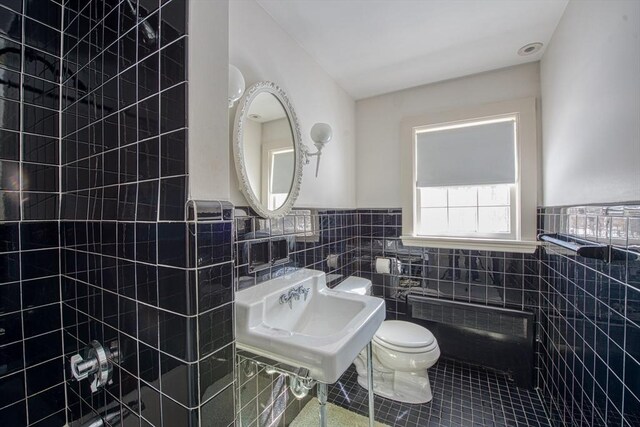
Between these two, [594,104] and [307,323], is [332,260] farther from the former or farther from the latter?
[594,104]

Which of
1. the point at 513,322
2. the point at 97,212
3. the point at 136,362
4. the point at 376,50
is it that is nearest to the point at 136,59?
the point at 97,212

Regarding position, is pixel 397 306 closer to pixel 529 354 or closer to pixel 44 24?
pixel 529 354

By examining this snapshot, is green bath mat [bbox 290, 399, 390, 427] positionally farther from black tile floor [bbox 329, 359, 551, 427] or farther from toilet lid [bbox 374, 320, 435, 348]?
toilet lid [bbox 374, 320, 435, 348]

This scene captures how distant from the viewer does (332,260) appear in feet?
6.62

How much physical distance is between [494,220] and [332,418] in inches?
74.2

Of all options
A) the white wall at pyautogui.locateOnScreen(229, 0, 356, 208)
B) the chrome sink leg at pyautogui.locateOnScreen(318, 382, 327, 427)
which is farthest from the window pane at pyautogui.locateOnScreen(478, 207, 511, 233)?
the chrome sink leg at pyautogui.locateOnScreen(318, 382, 327, 427)

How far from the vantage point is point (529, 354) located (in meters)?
1.90

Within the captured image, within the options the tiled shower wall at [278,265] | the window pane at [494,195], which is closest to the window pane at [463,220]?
the window pane at [494,195]

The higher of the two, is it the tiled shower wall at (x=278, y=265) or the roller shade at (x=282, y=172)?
the roller shade at (x=282, y=172)

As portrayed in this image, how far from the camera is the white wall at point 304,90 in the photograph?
4.36 feet

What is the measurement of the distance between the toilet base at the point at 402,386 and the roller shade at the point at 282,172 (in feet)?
5.07

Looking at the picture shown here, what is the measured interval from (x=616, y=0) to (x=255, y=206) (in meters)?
1.71

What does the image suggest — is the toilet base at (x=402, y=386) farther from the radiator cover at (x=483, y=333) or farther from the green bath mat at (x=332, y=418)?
the radiator cover at (x=483, y=333)

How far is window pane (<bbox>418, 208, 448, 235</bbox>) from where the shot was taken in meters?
2.32
